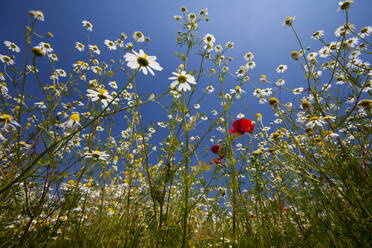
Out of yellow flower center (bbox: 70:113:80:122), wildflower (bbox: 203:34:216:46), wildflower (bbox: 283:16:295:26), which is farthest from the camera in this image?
wildflower (bbox: 203:34:216:46)

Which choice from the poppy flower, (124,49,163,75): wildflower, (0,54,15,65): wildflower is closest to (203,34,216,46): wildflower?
the poppy flower

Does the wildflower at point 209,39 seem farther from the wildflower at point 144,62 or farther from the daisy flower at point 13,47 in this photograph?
the daisy flower at point 13,47

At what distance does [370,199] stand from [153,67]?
5.52 ft

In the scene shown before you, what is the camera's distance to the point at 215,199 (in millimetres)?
2457

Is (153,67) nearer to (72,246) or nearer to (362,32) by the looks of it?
(72,246)

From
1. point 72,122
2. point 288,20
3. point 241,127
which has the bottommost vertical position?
point 72,122

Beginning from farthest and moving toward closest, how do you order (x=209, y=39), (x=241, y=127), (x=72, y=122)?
(x=209, y=39)
(x=241, y=127)
(x=72, y=122)

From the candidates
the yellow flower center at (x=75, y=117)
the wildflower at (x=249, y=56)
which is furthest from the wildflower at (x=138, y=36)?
the wildflower at (x=249, y=56)

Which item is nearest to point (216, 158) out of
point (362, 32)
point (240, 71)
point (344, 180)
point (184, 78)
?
point (184, 78)

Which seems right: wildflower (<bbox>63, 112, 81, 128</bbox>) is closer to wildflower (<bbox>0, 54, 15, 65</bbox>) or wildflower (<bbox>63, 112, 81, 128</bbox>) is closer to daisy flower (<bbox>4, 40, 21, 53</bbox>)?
wildflower (<bbox>0, 54, 15, 65</bbox>)

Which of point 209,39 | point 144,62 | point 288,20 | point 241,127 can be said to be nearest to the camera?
point 144,62

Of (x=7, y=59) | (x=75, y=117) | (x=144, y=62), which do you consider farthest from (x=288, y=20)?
(x=7, y=59)

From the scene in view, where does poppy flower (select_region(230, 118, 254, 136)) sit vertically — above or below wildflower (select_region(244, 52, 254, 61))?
below

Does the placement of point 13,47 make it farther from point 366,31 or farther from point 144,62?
point 366,31
